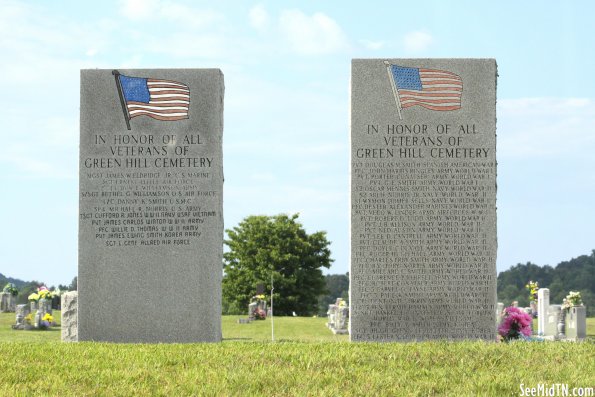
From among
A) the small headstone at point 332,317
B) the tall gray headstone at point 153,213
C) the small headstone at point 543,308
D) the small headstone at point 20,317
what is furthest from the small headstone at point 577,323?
the small headstone at point 20,317

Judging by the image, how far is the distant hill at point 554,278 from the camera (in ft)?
242

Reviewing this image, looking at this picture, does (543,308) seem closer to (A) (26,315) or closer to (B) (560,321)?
(B) (560,321)

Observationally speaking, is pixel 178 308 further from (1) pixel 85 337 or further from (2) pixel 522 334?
(2) pixel 522 334

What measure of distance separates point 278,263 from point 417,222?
3878 centimetres

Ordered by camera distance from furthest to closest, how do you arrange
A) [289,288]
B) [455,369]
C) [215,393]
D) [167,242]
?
[289,288] < [167,242] < [455,369] < [215,393]

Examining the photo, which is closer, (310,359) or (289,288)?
(310,359)

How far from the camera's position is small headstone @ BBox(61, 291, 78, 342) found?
53.2 ft

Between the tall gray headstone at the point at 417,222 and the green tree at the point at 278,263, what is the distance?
36132 millimetres

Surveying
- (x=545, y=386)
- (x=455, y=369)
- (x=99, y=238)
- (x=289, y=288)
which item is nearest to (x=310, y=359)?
(x=455, y=369)

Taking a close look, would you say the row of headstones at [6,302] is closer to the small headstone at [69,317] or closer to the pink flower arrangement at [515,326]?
the small headstone at [69,317]

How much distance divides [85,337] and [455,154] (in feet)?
25.1

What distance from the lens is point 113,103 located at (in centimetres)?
1465

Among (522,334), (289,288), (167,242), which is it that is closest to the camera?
(167,242)

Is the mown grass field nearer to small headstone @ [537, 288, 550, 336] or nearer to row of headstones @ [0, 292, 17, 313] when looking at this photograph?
small headstone @ [537, 288, 550, 336]
